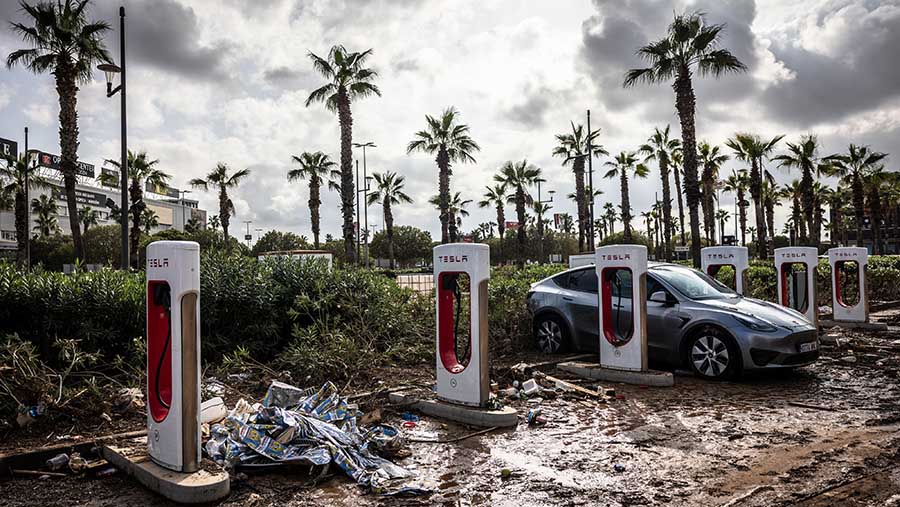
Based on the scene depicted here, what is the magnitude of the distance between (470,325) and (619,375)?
9.20ft

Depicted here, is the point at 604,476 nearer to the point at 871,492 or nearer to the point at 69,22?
the point at 871,492

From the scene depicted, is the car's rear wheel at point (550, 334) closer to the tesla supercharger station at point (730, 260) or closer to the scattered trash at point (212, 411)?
the tesla supercharger station at point (730, 260)

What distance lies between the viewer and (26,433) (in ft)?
18.3

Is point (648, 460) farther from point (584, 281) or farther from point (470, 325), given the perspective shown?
point (584, 281)

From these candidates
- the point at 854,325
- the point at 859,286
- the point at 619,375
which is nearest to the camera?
the point at 619,375

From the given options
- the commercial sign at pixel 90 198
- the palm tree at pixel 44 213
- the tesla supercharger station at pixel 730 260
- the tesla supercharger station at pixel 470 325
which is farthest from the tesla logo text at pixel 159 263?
the commercial sign at pixel 90 198

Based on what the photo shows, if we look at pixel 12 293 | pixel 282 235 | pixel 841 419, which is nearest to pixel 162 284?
A: pixel 12 293

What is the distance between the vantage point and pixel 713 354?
8.23 metres

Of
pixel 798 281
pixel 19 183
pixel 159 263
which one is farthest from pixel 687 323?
pixel 19 183

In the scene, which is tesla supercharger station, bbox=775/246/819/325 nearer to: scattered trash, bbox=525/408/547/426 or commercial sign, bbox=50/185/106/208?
scattered trash, bbox=525/408/547/426

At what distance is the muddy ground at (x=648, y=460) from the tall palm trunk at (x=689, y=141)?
18202 mm

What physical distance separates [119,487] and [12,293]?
4173 millimetres

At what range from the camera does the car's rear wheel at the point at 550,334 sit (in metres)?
9.97

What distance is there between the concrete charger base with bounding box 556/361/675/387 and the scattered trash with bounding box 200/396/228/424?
459 centimetres
